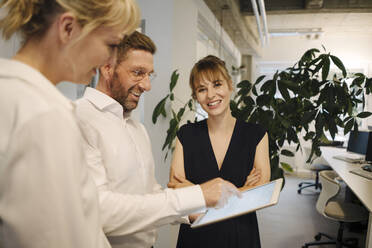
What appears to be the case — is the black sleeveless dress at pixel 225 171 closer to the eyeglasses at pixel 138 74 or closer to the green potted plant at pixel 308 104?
the eyeglasses at pixel 138 74

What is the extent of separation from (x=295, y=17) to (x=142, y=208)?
586 centimetres

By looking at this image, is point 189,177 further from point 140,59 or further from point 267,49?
point 267,49

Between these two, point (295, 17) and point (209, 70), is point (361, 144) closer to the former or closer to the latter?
point (295, 17)

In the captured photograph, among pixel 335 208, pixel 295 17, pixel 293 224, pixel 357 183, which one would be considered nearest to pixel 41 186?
pixel 335 208

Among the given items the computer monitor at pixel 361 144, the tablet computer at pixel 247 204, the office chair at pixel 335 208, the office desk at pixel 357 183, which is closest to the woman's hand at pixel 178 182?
the tablet computer at pixel 247 204

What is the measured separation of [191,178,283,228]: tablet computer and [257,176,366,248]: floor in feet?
8.42

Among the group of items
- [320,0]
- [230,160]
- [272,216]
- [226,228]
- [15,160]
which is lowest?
[272,216]

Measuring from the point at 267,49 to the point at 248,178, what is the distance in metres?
6.80

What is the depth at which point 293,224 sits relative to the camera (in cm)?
396

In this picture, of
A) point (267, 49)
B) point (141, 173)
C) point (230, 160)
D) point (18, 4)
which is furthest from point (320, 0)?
point (18, 4)

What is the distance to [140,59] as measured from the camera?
4.15 feet

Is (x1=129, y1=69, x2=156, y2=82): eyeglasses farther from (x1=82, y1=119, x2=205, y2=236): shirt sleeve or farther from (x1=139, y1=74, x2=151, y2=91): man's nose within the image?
(x1=82, y1=119, x2=205, y2=236): shirt sleeve

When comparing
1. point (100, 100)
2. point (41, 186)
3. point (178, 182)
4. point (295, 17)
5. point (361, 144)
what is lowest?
point (361, 144)

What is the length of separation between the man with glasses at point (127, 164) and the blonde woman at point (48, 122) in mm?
221
